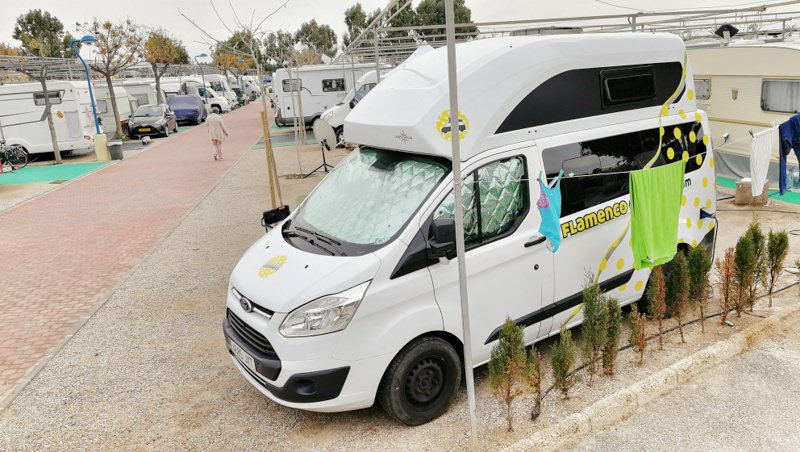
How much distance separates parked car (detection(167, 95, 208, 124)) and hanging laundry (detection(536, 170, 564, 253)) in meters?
32.5

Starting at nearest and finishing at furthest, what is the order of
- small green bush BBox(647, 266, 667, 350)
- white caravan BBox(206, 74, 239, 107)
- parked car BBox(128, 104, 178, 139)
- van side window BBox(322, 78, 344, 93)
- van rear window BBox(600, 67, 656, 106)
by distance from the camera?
1. small green bush BBox(647, 266, 667, 350)
2. van rear window BBox(600, 67, 656, 106)
3. van side window BBox(322, 78, 344, 93)
4. parked car BBox(128, 104, 178, 139)
5. white caravan BBox(206, 74, 239, 107)

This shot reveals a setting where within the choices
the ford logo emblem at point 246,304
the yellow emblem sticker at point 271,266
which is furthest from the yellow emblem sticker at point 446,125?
the ford logo emblem at point 246,304

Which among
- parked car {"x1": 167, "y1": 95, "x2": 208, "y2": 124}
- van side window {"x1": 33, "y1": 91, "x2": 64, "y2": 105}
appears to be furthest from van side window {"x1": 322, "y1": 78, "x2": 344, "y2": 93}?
parked car {"x1": 167, "y1": 95, "x2": 208, "y2": 124}

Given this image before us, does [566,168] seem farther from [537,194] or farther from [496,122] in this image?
[496,122]

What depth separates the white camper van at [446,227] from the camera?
13.4 feet

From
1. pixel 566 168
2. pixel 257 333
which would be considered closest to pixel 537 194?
pixel 566 168

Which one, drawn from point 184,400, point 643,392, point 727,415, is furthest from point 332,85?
point 727,415

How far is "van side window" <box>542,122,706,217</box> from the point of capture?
499cm

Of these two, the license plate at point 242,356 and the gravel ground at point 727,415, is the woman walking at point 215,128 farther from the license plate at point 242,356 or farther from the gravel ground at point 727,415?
the gravel ground at point 727,415

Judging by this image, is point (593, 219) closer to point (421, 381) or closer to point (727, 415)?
point (727, 415)

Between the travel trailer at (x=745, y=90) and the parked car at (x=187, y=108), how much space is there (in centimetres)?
2817

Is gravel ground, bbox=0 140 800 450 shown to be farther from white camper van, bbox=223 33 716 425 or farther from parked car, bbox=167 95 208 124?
parked car, bbox=167 95 208 124

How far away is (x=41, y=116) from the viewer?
19.8m

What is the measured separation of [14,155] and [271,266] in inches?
739
